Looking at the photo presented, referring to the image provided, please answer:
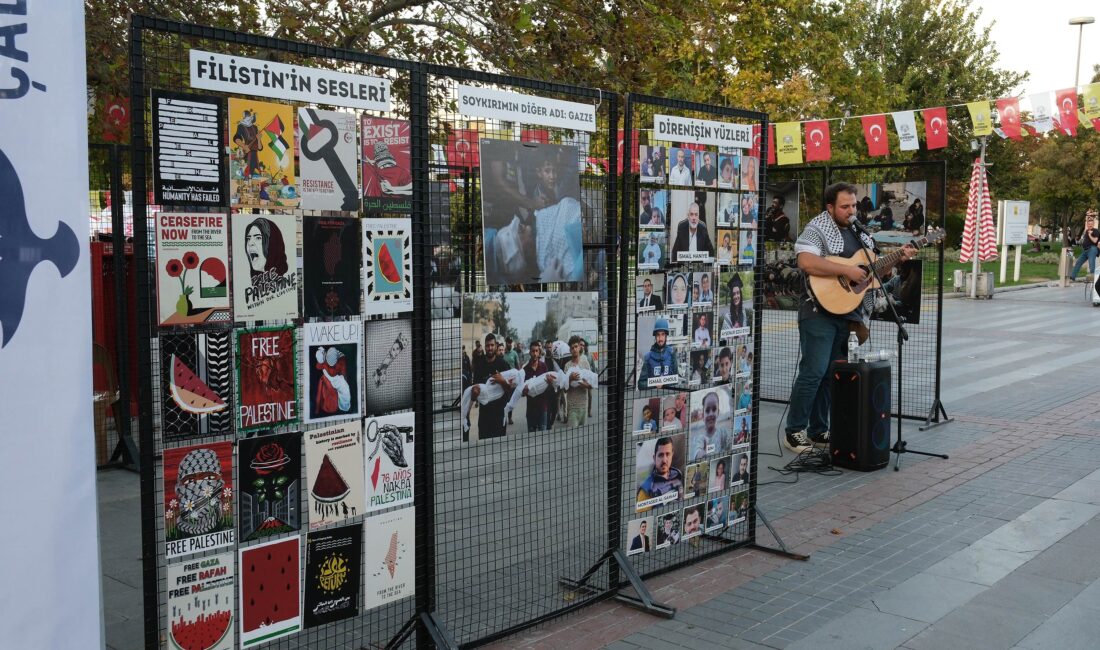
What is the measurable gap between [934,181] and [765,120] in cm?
381

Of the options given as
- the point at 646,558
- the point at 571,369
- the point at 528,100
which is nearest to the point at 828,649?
the point at 646,558

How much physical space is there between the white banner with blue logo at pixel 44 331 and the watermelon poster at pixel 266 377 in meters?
1.22

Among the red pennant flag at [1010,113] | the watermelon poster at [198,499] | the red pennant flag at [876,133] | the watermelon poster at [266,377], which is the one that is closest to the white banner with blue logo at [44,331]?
the watermelon poster at [198,499]

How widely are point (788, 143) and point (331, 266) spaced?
1294 cm

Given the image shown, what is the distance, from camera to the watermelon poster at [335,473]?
12.2 feet

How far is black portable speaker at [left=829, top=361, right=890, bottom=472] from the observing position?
763cm

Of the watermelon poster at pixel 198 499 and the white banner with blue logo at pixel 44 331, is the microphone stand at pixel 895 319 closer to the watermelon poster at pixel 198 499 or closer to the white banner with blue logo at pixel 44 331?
the watermelon poster at pixel 198 499

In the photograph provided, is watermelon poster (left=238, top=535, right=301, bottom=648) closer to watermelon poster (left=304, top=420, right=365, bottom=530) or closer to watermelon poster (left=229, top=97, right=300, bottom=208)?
watermelon poster (left=304, top=420, right=365, bottom=530)

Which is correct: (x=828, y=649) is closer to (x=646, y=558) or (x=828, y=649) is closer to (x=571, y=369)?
(x=646, y=558)

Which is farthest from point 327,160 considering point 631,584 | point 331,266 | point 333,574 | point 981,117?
point 981,117

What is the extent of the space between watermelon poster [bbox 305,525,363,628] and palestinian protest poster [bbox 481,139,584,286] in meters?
1.24

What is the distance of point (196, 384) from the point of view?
11.0ft

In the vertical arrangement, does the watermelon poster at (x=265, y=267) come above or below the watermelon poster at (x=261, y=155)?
below

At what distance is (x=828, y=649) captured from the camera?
4.43m
